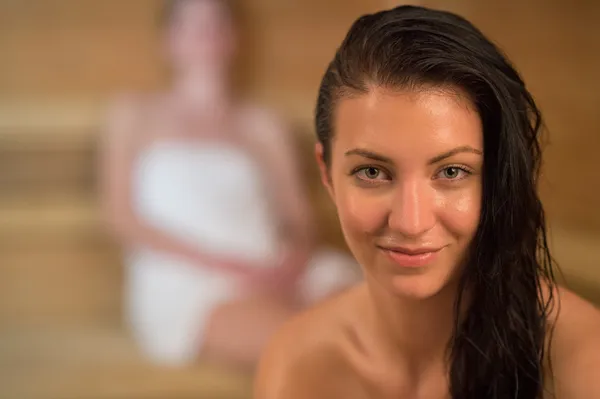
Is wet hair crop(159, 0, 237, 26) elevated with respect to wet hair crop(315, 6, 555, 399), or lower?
elevated

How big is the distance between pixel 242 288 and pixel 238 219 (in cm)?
19

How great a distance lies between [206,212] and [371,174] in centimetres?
104

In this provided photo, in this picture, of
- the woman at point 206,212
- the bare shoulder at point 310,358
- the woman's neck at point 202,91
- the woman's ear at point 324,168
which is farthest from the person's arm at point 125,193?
the woman's ear at point 324,168

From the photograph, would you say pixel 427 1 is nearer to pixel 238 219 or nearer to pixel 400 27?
pixel 400 27

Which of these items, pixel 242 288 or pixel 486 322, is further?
pixel 242 288

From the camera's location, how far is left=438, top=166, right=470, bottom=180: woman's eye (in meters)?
0.54

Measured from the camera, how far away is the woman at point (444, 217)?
0.53 meters

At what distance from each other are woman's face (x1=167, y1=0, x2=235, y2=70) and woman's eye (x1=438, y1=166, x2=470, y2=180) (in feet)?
3.90

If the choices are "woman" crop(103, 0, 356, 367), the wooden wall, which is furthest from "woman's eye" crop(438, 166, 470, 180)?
the wooden wall

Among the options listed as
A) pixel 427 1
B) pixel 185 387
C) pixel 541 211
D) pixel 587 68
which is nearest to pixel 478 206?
pixel 541 211

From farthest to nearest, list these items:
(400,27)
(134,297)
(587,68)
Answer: (134,297)
(587,68)
(400,27)

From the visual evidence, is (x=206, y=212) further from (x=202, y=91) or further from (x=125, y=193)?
(x=202, y=91)

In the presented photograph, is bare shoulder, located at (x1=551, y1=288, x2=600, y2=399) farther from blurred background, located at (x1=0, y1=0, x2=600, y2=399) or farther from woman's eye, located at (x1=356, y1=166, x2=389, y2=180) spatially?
blurred background, located at (x1=0, y1=0, x2=600, y2=399)

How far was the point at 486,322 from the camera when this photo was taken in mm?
614
